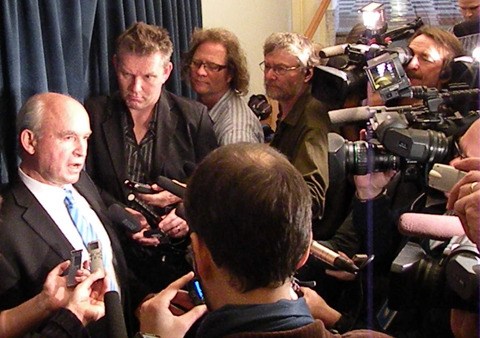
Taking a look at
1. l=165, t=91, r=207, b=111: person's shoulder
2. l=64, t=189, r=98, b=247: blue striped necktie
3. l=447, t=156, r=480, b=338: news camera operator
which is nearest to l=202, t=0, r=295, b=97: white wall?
l=165, t=91, r=207, b=111: person's shoulder

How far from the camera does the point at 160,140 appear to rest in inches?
82.2

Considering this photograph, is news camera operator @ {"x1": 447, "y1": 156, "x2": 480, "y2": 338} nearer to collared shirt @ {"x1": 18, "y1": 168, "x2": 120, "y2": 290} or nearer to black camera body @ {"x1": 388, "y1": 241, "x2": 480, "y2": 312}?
black camera body @ {"x1": 388, "y1": 241, "x2": 480, "y2": 312}

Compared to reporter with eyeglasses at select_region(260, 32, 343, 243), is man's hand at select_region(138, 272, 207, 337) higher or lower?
lower

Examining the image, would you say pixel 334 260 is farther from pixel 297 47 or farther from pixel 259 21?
pixel 259 21

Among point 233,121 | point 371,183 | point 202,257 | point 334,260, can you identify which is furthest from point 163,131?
point 202,257

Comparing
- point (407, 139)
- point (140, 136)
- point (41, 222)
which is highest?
point (407, 139)

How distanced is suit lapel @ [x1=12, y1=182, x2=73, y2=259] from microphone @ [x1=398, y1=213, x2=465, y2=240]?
2.87 feet

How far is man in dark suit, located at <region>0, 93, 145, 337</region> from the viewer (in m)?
1.57

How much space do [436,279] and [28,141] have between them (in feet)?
3.56

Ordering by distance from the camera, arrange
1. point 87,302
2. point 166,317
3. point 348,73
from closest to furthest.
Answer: point 166,317, point 87,302, point 348,73

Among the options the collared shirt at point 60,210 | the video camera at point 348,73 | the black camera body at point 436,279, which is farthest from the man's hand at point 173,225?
the black camera body at point 436,279

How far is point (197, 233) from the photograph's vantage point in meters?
0.90

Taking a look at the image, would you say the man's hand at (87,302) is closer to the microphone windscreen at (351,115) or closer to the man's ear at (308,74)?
the microphone windscreen at (351,115)

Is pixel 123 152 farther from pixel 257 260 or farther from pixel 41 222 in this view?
pixel 257 260
